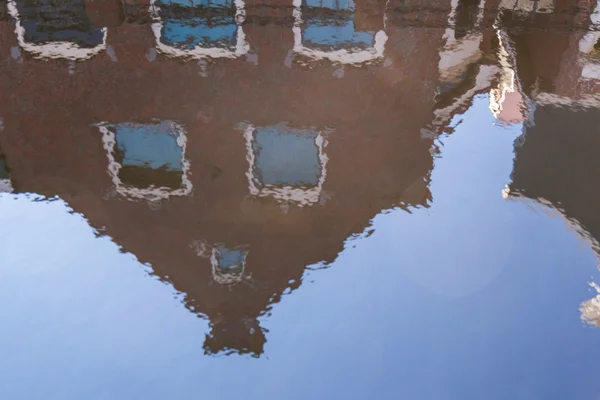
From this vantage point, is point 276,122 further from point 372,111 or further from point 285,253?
point 285,253

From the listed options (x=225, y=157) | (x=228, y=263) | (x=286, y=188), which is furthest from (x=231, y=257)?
(x=225, y=157)

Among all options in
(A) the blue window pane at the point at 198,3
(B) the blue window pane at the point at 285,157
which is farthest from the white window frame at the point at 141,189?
(A) the blue window pane at the point at 198,3

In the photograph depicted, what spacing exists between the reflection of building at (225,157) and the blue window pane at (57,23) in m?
0.49

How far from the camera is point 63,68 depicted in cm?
646

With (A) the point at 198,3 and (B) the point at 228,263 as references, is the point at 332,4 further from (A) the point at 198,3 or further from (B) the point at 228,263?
(B) the point at 228,263

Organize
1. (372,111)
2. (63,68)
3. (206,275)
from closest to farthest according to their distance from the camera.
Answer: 1. (206,275)
2. (372,111)
3. (63,68)

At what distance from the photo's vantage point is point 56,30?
7.42m

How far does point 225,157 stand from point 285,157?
666 mm

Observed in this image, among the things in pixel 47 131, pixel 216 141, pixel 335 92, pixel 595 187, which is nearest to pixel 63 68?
pixel 47 131

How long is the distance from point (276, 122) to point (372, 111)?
1113mm

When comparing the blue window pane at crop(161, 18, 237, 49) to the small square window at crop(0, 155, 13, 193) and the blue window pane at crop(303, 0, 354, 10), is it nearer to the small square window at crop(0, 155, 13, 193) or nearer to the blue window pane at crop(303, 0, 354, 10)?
the blue window pane at crop(303, 0, 354, 10)

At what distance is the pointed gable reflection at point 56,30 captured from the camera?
22.5 feet

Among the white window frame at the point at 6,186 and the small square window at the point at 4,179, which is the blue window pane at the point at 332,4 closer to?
the small square window at the point at 4,179

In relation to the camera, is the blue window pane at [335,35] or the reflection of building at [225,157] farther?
the blue window pane at [335,35]
